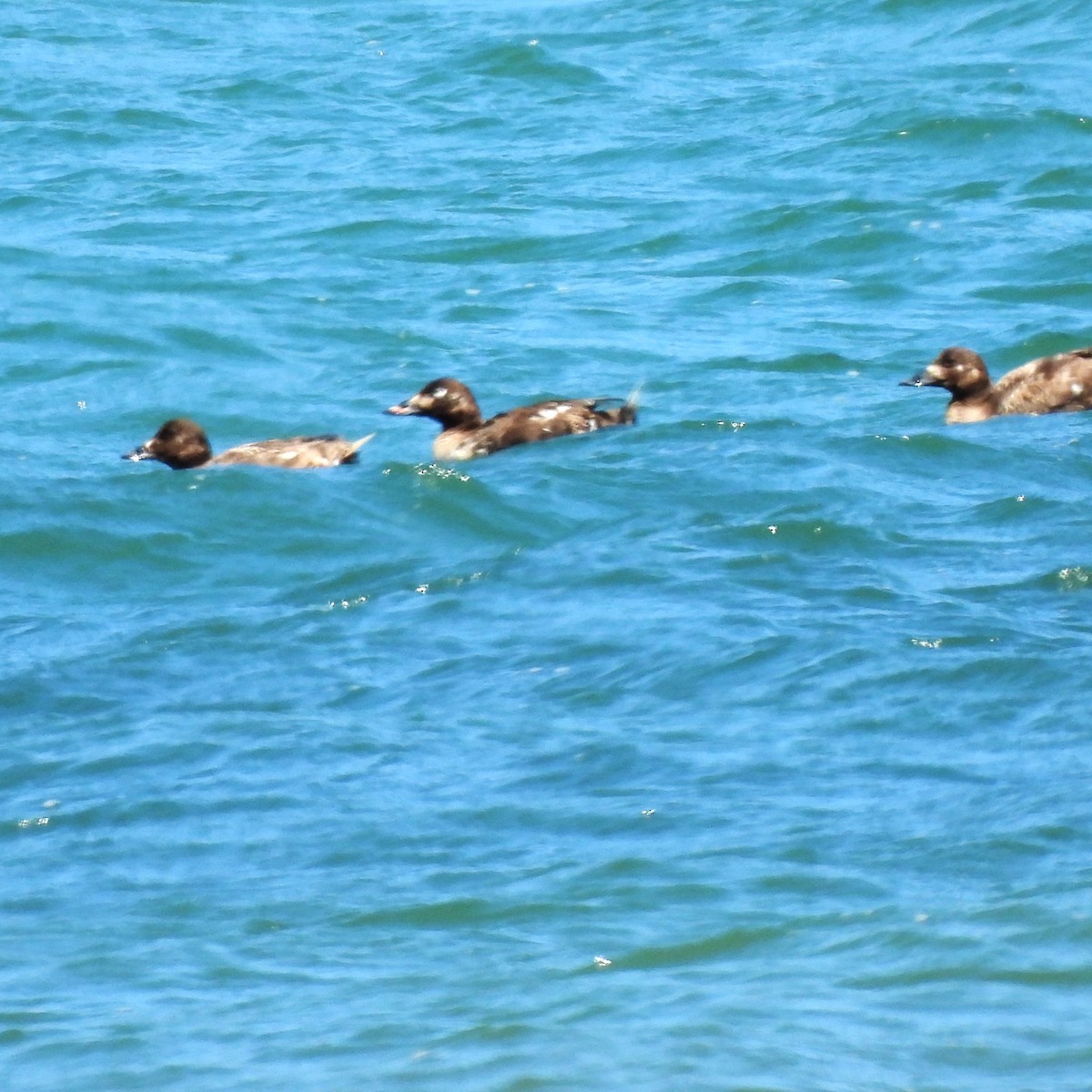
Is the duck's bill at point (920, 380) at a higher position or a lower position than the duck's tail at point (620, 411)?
higher

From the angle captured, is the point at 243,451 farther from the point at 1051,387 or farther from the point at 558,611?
the point at 1051,387

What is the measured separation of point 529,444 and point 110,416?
3366mm

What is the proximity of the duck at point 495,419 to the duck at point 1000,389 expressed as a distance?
1.81 meters

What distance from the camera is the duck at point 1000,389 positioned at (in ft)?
44.2

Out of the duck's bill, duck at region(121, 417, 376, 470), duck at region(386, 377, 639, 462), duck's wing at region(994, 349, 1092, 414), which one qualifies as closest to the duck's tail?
duck at region(386, 377, 639, 462)

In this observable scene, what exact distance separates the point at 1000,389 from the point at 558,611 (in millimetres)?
5004

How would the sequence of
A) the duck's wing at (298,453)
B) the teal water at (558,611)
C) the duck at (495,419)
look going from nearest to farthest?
the teal water at (558,611)
the duck's wing at (298,453)
the duck at (495,419)

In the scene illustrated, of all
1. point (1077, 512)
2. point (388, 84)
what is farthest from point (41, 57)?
point (1077, 512)

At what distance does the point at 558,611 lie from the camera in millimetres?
9688

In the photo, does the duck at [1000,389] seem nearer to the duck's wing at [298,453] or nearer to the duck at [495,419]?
the duck at [495,419]

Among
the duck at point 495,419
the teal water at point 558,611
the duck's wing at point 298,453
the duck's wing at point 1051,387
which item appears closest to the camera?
the teal water at point 558,611

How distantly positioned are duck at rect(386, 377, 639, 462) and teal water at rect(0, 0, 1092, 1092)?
0.35m

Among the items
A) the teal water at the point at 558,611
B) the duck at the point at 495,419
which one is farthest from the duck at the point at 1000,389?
the duck at the point at 495,419

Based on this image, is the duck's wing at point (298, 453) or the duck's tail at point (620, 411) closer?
the duck's wing at point (298, 453)
